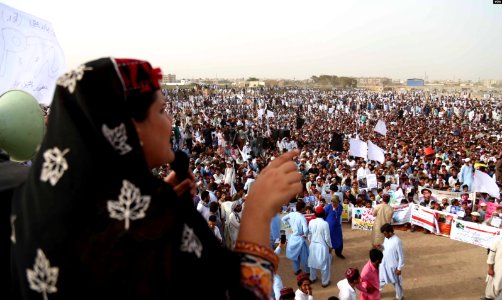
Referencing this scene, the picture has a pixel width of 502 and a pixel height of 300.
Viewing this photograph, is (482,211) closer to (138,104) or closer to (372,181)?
(372,181)

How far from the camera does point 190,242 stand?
2.68 ft

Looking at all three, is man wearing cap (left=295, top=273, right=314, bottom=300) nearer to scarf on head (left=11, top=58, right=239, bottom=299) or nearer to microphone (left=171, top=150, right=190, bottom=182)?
microphone (left=171, top=150, right=190, bottom=182)

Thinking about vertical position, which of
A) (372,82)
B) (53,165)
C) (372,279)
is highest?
(53,165)

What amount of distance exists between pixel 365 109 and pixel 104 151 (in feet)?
110

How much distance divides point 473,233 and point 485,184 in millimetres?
1305

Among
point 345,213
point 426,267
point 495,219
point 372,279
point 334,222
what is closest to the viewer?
point 372,279

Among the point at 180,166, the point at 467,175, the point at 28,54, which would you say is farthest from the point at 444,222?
the point at 180,166

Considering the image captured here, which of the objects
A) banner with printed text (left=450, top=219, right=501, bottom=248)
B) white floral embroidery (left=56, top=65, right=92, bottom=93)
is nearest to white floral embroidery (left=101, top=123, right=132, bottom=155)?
white floral embroidery (left=56, top=65, right=92, bottom=93)

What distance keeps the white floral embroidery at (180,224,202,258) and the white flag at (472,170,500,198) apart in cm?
946

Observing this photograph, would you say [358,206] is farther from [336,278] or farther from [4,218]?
[4,218]

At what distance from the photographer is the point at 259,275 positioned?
0.92 m

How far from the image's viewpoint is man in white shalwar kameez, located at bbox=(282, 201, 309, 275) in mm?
6688

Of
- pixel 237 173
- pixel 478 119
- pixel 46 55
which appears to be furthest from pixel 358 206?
pixel 478 119

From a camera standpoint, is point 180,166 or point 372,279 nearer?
point 180,166
